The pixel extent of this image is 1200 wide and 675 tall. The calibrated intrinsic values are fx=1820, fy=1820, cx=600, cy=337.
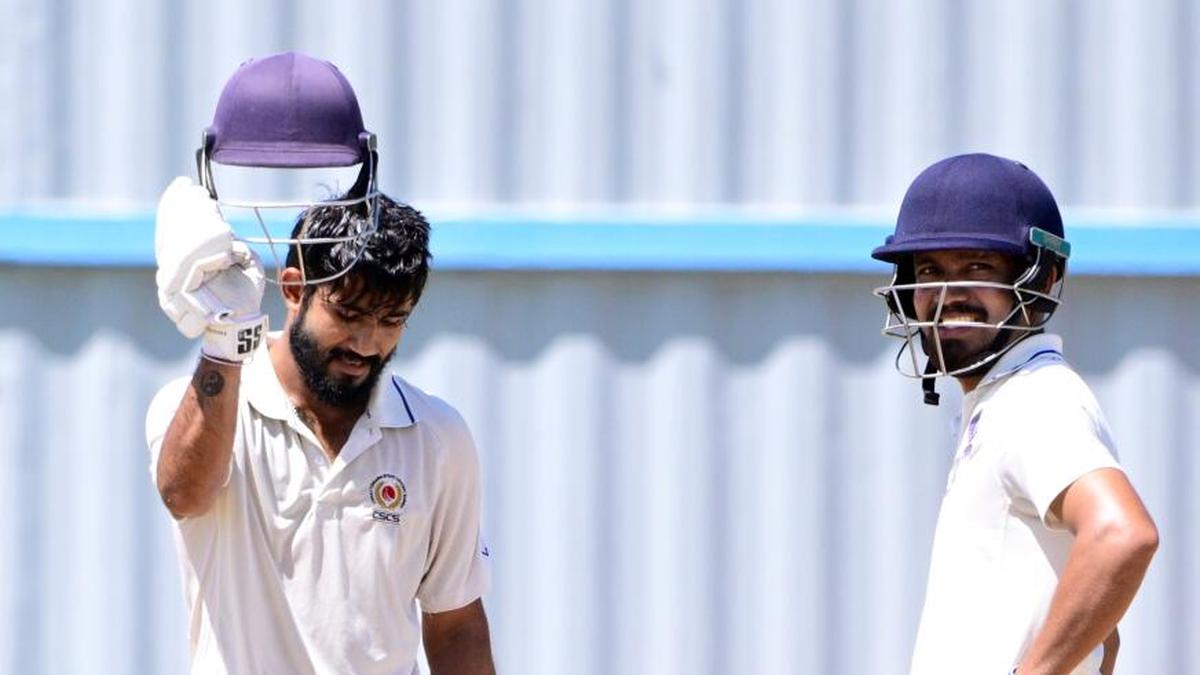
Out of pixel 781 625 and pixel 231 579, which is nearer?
pixel 231 579

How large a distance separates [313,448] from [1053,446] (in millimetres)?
1146

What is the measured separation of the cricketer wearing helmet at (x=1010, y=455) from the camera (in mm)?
2482

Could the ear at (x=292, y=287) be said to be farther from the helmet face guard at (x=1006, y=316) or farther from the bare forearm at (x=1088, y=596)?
the bare forearm at (x=1088, y=596)

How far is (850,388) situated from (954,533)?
4.28 ft

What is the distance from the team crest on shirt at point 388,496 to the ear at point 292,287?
1.01ft

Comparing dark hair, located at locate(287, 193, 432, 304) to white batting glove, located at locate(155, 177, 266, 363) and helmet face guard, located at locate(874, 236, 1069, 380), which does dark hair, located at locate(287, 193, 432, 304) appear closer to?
white batting glove, located at locate(155, 177, 266, 363)

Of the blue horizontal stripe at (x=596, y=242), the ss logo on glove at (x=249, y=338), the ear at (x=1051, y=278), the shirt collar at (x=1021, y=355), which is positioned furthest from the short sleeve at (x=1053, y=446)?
the blue horizontal stripe at (x=596, y=242)

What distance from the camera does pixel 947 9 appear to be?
4.02 m

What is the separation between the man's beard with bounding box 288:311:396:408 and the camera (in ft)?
9.46

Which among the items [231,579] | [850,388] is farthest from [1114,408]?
[231,579]

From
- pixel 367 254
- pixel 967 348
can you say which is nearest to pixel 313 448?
pixel 367 254

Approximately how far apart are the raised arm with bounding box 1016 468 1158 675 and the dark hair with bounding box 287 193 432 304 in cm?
106

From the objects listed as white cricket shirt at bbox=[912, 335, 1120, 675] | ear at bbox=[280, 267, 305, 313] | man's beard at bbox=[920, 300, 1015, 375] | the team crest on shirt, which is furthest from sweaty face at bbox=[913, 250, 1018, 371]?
ear at bbox=[280, 267, 305, 313]

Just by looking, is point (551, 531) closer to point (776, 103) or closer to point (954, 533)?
point (776, 103)
